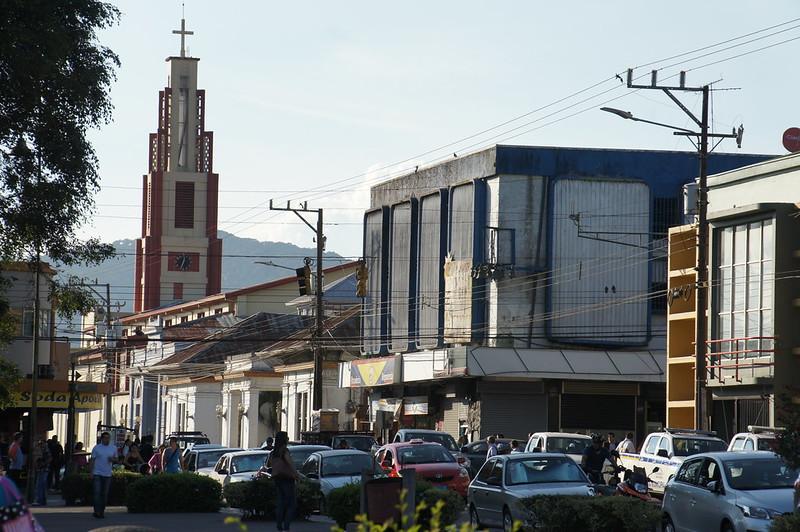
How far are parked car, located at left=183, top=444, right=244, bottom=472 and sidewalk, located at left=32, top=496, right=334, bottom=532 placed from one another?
6901 mm

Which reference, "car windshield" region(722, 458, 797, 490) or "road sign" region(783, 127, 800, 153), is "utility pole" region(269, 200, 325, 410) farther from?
"car windshield" region(722, 458, 797, 490)

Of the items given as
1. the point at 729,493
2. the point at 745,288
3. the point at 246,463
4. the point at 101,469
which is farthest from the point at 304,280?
the point at 729,493

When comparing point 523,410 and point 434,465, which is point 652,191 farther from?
point 434,465

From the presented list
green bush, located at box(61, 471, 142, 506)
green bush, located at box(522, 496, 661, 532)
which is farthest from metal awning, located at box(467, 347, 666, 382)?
green bush, located at box(522, 496, 661, 532)

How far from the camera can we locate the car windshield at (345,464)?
30.6 meters

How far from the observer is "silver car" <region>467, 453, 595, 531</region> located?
25.0 m

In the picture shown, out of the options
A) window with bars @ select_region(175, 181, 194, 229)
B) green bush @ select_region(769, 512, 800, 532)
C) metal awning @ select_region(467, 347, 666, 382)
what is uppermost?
window with bars @ select_region(175, 181, 194, 229)

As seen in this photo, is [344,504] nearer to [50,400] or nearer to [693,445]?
[693,445]

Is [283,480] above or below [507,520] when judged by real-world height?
above

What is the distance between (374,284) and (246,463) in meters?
41.6

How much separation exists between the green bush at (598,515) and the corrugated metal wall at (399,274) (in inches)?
2060

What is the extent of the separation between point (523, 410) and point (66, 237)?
38.6 metres

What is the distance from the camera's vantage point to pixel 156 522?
1143 inches

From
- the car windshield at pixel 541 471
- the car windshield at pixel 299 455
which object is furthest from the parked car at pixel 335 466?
the car windshield at pixel 541 471
